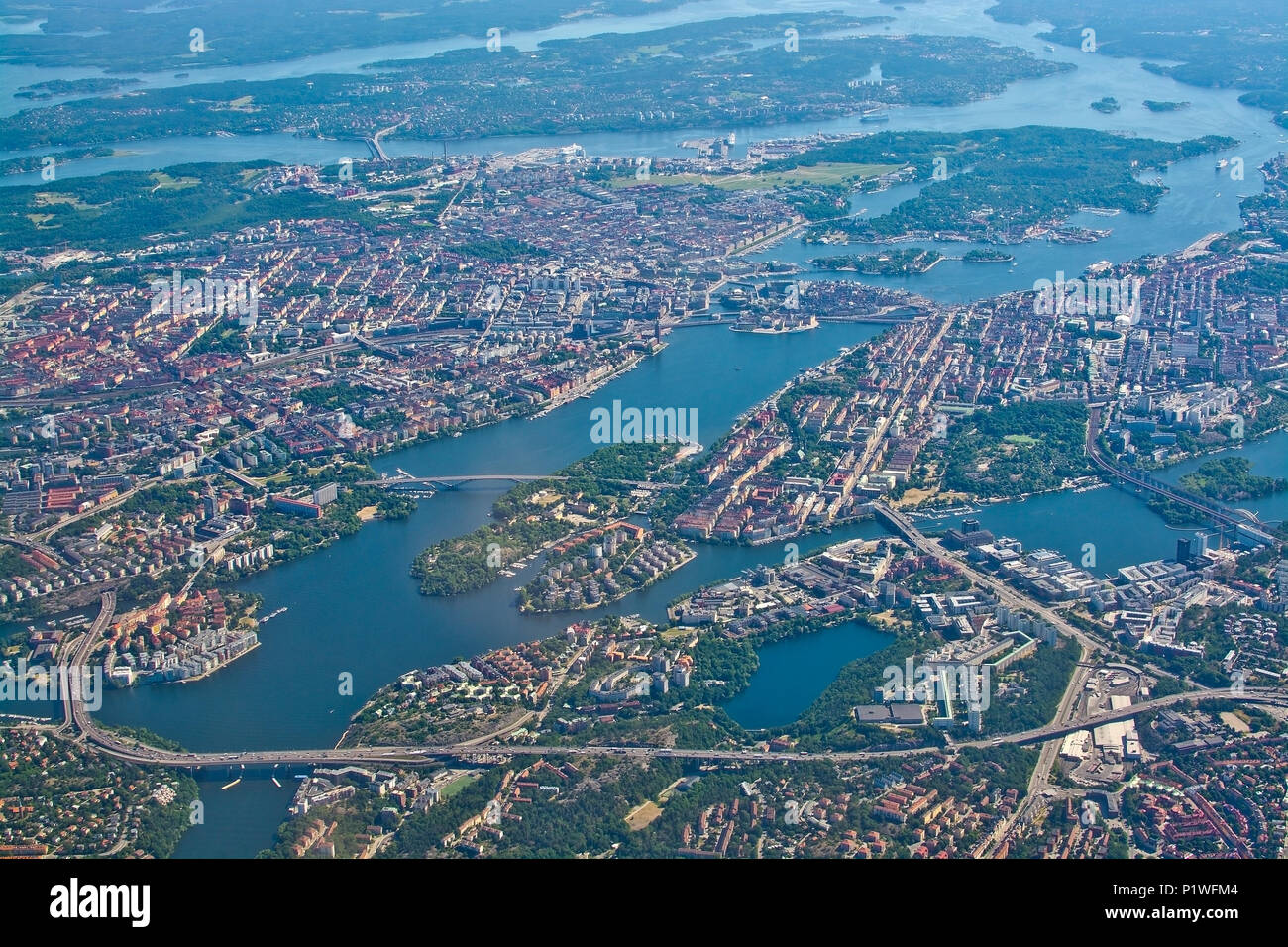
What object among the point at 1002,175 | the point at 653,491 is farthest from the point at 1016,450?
the point at 1002,175

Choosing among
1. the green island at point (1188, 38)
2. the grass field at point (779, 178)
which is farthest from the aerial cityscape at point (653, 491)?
the green island at point (1188, 38)

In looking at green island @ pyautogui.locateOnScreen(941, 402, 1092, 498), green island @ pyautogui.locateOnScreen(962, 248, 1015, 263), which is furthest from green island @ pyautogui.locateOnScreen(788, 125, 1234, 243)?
green island @ pyautogui.locateOnScreen(941, 402, 1092, 498)

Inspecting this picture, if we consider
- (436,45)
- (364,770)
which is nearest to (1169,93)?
(436,45)

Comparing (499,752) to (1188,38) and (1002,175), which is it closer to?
(1002,175)

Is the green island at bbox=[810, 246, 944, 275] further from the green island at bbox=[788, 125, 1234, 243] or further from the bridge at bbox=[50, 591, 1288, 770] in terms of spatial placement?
the bridge at bbox=[50, 591, 1288, 770]

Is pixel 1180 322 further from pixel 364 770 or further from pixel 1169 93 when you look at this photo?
pixel 1169 93
